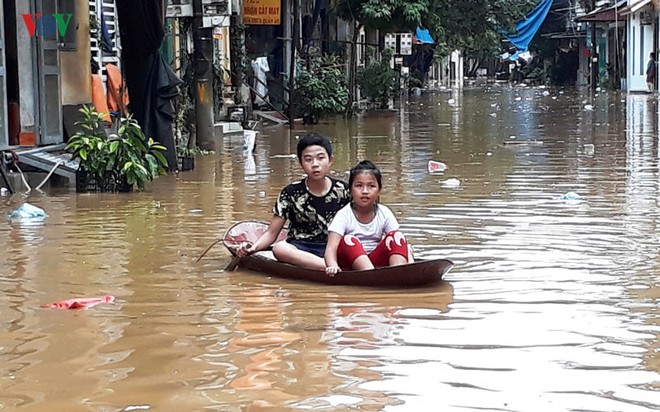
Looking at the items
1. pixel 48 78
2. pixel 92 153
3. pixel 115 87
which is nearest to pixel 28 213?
pixel 92 153

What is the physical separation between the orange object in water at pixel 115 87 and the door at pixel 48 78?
249 centimetres

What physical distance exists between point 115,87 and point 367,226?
11.4m

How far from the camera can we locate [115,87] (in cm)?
1792

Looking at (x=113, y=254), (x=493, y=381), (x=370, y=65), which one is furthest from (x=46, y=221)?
(x=370, y=65)

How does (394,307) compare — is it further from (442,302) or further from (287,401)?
(287,401)

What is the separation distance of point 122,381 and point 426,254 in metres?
3.84

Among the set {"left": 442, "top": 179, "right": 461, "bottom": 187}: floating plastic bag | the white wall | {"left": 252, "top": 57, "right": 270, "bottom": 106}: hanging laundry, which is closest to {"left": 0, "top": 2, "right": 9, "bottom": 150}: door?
{"left": 442, "top": 179, "right": 461, "bottom": 187}: floating plastic bag

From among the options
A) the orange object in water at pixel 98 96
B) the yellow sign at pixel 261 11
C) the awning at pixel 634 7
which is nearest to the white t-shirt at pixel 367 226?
the orange object in water at pixel 98 96

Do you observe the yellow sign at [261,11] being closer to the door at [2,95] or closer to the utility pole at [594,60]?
the door at [2,95]

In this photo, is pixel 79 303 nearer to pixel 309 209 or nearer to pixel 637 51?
pixel 309 209

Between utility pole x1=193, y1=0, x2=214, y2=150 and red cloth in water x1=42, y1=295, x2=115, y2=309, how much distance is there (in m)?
10.2

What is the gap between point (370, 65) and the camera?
30.4 metres

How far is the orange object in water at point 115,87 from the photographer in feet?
56.5

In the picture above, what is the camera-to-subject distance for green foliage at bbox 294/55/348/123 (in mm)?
25656
